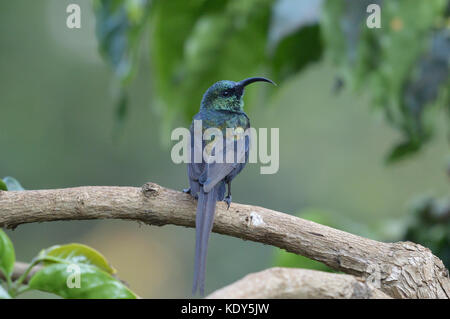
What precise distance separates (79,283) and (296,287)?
69 cm

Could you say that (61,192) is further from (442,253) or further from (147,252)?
(147,252)

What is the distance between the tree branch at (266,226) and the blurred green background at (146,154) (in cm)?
740

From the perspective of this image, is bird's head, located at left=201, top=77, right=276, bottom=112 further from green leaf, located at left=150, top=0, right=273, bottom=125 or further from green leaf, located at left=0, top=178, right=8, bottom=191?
green leaf, located at left=0, top=178, right=8, bottom=191

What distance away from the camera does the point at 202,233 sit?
2119 millimetres

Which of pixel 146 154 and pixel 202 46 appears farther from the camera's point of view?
pixel 146 154

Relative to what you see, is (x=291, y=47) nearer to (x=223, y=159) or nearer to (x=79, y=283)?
(x=223, y=159)

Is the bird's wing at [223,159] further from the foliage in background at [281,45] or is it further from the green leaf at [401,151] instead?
the green leaf at [401,151]

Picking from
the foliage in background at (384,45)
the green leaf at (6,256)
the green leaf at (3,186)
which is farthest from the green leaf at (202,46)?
the green leaf at (6,256)

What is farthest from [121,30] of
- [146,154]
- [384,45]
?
[146,154]

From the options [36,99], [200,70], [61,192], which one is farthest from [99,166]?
[61,192]

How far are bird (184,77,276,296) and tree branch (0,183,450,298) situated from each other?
3.5 inches

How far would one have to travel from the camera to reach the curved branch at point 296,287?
→ 1558 millimetres
